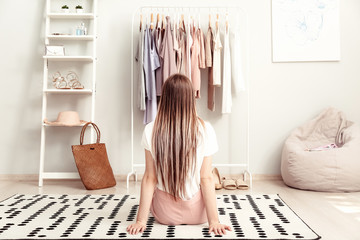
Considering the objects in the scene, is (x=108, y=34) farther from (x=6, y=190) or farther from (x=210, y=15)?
(x=6, y=190)

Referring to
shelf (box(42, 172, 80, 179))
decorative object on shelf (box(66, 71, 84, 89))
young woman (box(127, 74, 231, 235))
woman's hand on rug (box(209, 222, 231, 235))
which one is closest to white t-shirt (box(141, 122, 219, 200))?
young woman (box(127, 74, 231, 235))

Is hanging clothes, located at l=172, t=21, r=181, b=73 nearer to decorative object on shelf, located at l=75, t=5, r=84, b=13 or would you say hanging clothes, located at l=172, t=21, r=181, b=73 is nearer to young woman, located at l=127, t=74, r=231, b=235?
decorative object on shelf, located at l=75, t=5, r=84, b=13

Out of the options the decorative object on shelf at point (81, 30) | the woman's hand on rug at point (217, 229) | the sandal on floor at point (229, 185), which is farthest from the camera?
the decorative object on shelf at point (81, 30)

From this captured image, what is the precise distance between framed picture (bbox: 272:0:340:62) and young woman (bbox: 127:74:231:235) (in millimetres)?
2396

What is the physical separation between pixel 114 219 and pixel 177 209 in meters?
0.44

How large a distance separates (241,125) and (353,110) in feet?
3.82

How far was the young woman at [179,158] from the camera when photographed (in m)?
2.05

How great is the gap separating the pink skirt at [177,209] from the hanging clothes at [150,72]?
1.72 m

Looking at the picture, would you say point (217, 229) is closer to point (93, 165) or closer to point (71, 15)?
point (93, 165)

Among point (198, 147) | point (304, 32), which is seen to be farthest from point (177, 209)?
point (304, 32)

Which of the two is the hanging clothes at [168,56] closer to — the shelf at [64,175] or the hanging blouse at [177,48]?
the hanging blouse at [177,48]

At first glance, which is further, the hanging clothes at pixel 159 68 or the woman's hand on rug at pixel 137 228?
the hanging clothes at pixel 159 68

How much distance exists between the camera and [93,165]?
12.2 ft

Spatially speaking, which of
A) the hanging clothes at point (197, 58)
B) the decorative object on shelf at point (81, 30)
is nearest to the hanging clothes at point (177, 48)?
the hanging clothes at point (197, 58)
